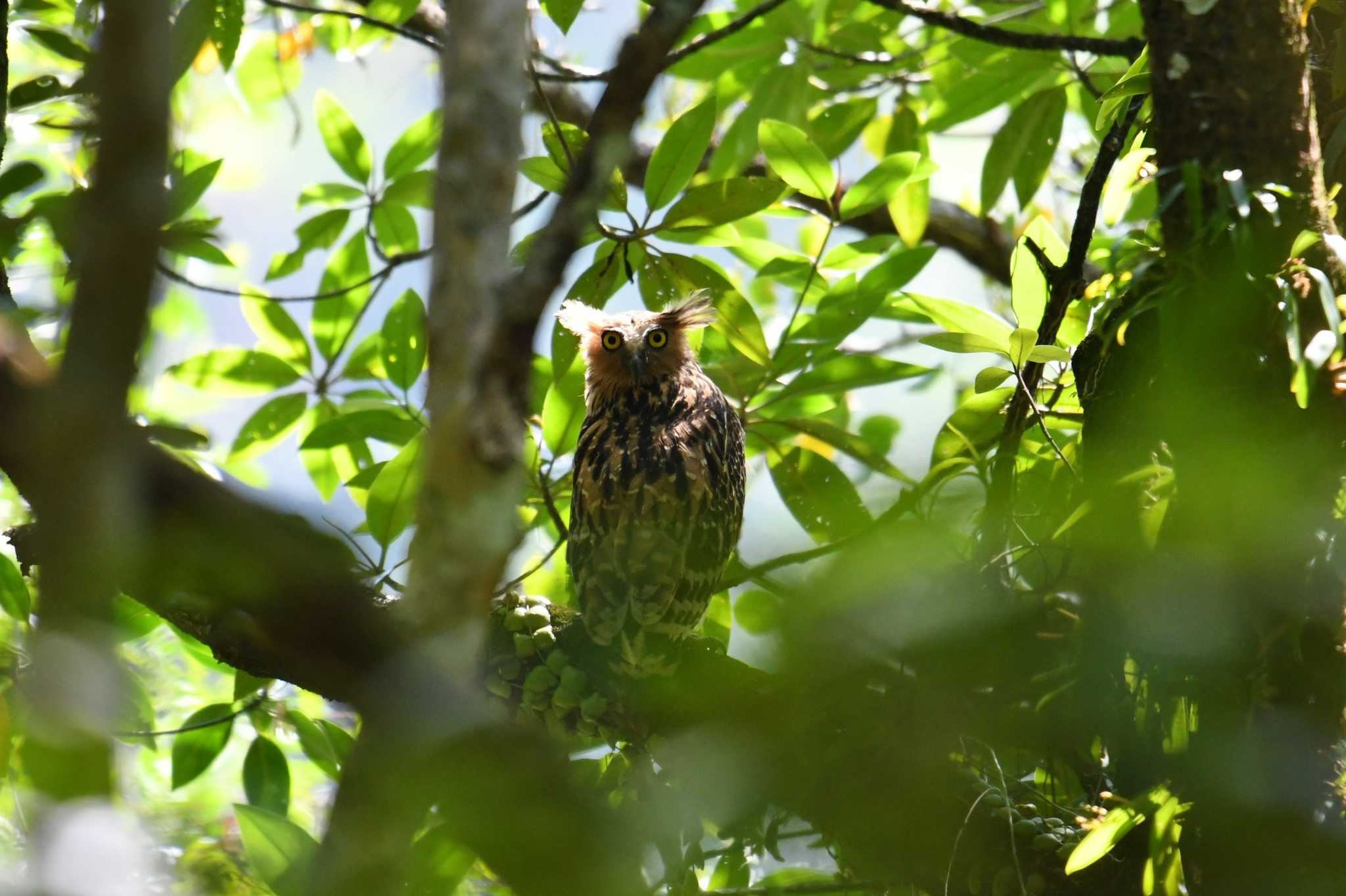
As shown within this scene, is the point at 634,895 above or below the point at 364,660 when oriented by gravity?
below

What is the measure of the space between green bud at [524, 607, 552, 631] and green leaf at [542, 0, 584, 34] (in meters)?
1.22

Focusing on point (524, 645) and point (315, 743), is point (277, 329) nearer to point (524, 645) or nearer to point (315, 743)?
point (315, 743)

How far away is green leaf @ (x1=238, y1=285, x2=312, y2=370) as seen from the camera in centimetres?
315

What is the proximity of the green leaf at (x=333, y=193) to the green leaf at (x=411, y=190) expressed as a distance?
0.16m

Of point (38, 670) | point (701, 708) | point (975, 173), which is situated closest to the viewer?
point (38, 670)

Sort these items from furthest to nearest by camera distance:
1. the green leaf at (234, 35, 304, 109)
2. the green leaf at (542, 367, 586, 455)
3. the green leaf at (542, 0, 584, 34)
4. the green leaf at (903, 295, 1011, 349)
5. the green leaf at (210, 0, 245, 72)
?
1. the green leaf at (234, 35, 304, 109)
2. the green leaf at (542, 367, 586, 455)
3. the green leaf at (210, 0, 245, 72)
4. the green leaf at (542, 0, 584, 34)
5. the green leaf at (903, 295, 1011, 349)

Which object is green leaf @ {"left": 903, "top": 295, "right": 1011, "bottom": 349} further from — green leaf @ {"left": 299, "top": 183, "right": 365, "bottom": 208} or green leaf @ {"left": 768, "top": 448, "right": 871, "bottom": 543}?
green leaf @ {"left": 299, "top": 183, "right": 365, "bottom": 208}

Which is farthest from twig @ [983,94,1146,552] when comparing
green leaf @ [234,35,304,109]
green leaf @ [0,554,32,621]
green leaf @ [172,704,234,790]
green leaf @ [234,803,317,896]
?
green leaf @ [234,35,304,109]

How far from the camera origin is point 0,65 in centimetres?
222

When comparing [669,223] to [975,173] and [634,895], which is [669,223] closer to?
[634,895]

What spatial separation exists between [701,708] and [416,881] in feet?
2.00

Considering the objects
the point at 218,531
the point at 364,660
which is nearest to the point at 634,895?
the point at 364,660

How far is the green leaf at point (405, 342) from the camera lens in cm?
282

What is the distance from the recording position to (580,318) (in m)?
3.28
